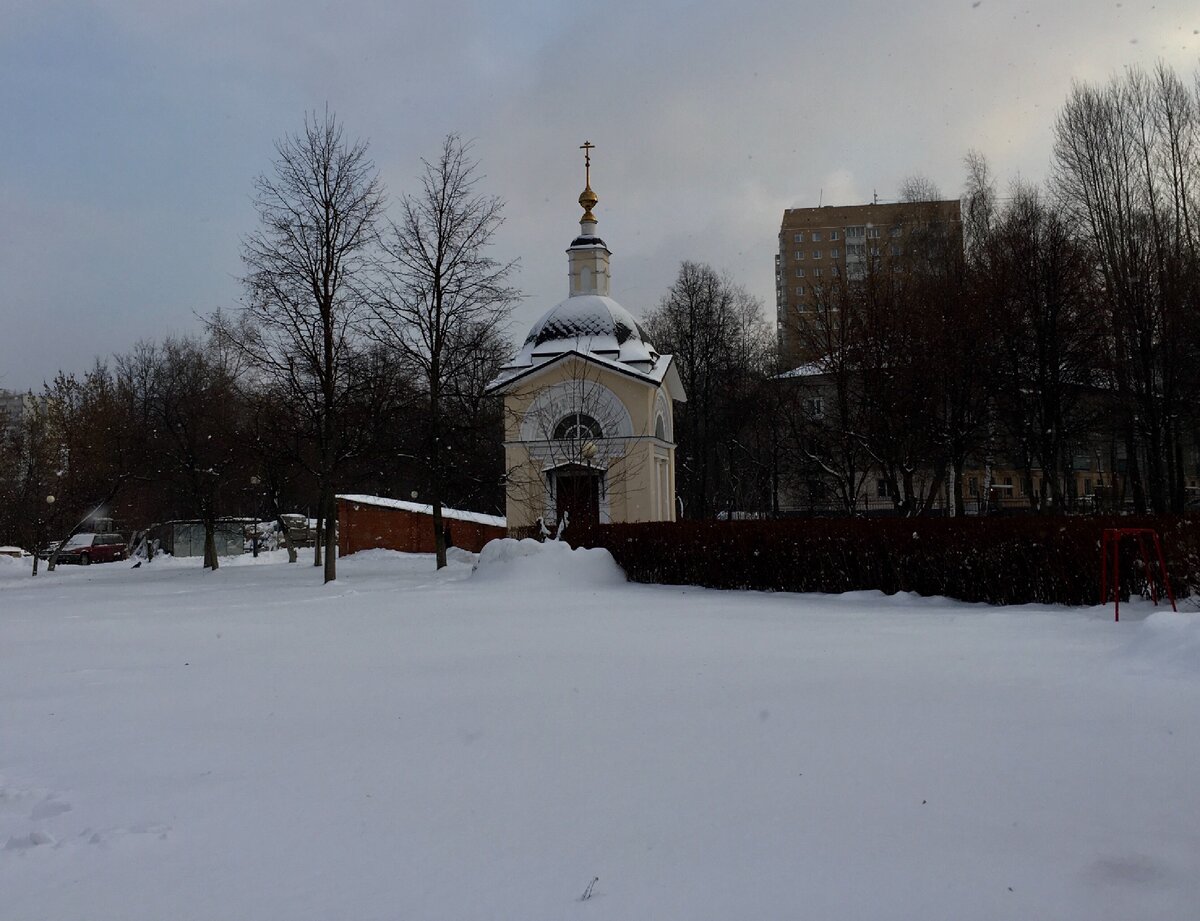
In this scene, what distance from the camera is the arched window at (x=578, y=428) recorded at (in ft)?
98.4

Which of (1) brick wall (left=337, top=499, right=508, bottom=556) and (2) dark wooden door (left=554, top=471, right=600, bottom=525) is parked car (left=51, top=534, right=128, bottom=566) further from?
(2) dark wooden door (left=554, top=471, right=600, bottom=525)

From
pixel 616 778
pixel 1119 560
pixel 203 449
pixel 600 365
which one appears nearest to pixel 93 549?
pixel 203 449

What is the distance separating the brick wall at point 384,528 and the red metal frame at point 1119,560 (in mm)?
21744

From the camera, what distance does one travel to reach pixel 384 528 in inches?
1215

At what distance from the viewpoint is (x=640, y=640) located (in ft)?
30.0

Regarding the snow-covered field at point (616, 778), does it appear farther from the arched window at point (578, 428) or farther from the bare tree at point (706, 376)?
the bare tree at point (706, 376)

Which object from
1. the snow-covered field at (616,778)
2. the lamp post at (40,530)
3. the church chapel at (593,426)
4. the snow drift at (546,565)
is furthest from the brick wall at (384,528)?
the snow-covered field at (616,778)

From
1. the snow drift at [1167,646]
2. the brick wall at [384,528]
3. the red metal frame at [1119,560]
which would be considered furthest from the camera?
the brick wall at [384,528]

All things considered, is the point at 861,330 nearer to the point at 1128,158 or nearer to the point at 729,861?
the point at 1128,158

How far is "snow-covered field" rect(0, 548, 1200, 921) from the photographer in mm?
3469

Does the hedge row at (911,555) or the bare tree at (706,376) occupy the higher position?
the bare tree at (706,376)

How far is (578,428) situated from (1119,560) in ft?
66.7

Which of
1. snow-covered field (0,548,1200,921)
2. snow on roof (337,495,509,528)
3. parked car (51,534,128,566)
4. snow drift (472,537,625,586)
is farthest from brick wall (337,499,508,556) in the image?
snow-covered field (0,548,1200,921)

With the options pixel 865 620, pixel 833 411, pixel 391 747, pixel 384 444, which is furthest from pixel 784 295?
pixel 391 747
